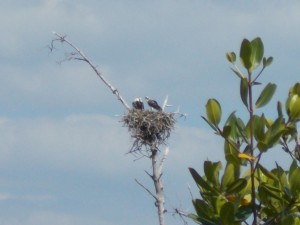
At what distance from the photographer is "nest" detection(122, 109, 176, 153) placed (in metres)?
10.5

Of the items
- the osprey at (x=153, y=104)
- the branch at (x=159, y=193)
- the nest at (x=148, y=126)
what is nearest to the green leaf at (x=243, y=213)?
the branch at (x=159, y=193)

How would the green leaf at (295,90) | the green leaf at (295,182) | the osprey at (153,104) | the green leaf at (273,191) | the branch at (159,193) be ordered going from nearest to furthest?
the green leaf at (295,182), the green leaf at (273,191), the green leaf at (295,90), the branch at (159,193), the osprey at (153,104)

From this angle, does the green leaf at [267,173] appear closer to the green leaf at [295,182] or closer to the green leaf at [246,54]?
the green leaf at [295,182]

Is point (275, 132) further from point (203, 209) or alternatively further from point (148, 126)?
point (148, 126)

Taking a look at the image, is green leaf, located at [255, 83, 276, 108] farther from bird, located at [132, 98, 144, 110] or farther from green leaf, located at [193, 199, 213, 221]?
bird, located at [132, 98, 144, 110]

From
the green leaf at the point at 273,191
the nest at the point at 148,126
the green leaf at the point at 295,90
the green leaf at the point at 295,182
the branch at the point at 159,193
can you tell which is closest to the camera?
the green leaf at the point at 295,182

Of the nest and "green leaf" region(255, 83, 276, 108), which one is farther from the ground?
the nest

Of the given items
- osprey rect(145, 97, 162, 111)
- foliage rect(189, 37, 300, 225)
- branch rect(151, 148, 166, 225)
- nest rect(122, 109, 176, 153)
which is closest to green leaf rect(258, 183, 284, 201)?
foliage rect(189, 37, 300, 225)

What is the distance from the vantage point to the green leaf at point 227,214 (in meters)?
4.16

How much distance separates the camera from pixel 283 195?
423 cm

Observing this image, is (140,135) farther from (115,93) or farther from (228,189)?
(228,189)

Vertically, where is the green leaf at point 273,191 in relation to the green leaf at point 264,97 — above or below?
below

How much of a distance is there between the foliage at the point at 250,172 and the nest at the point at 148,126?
5.65 m

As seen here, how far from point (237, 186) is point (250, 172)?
0.21 m
